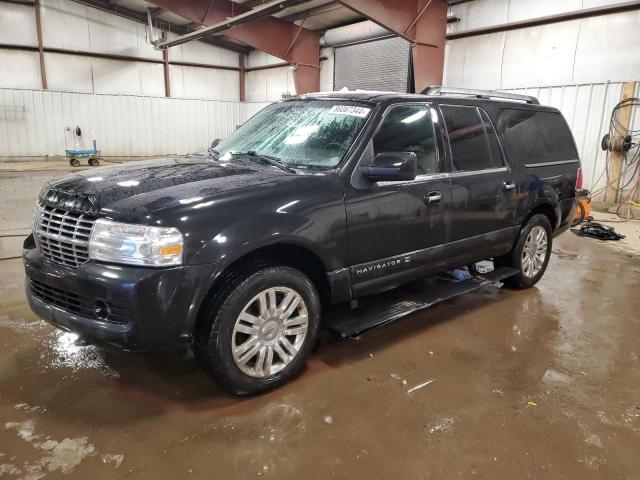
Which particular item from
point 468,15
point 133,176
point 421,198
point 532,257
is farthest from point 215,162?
point 468,15

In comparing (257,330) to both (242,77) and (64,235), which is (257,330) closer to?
(64,235)

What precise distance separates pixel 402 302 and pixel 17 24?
651 inches

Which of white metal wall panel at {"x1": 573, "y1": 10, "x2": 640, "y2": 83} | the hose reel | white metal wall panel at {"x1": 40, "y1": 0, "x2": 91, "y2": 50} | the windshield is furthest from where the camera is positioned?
white metal wall panel at {"x1": 40, "y1": 0, "x2": 91, "y2": 50}

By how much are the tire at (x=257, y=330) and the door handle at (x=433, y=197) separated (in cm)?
110

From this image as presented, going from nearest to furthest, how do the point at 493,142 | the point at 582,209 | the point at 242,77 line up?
the point at 493,142 → the point at 582,209 → the point at 242,77

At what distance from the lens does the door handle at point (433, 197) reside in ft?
10.8

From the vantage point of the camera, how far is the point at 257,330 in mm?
2592

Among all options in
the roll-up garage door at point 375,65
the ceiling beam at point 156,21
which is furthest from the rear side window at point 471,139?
the ceiling beam at point 156,21

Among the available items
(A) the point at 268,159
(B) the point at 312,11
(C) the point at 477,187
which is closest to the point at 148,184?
(A) the point at 268,159

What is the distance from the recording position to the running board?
307 cm

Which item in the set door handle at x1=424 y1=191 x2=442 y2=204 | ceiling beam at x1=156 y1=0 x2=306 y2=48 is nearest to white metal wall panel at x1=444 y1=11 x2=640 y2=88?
ceiling beam at x1=156 y1=0 x2=306 y2=48

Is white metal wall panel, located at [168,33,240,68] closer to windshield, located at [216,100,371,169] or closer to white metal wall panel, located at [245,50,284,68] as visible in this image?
white metal wall panel, located at [245,50,284,68]

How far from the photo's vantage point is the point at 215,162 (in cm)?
320

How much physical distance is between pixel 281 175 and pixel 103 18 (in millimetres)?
16921
